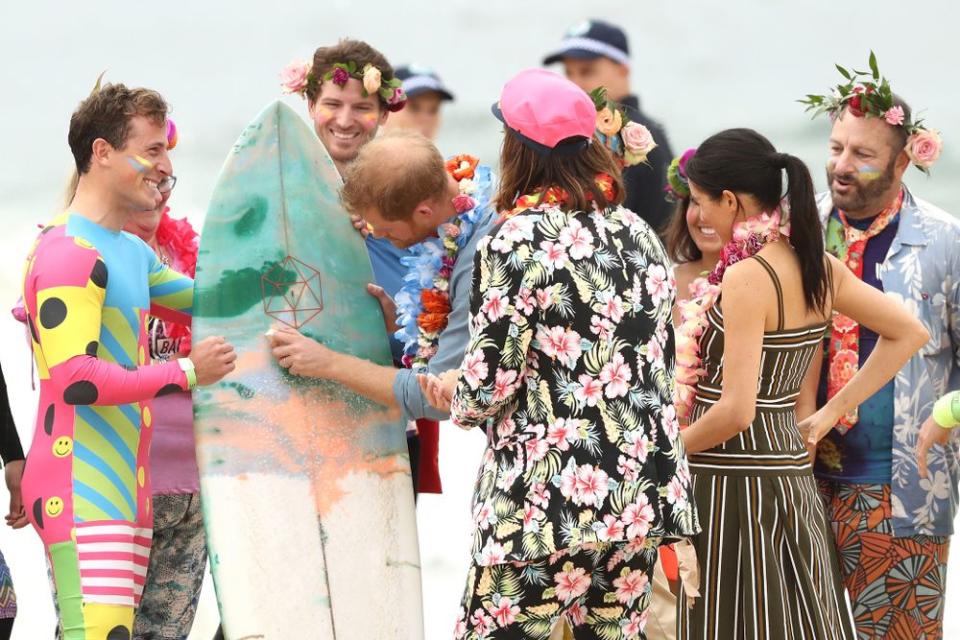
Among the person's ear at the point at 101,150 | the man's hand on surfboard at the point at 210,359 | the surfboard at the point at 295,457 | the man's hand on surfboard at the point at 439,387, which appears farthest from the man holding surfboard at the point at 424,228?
the person's ear at the point at 101,150

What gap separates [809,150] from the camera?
7.59 m

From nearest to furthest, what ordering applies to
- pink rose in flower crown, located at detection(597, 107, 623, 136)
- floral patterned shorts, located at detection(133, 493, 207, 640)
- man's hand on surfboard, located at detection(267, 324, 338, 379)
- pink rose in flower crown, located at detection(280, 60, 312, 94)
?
man's hand on surfboard, located at detection(267, 324, 338, 379)
floral patterned shorts, located at detection(133, 493, 207, 640)
pink rose in flower crown, located at detection(597, 107, 623, 136)
pink rose in flower crown, located at detection(280, 60, 312, 94)

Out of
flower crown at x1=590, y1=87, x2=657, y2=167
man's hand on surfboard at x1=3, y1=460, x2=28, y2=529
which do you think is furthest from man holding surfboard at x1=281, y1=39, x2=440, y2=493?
man's hand on surfboard at x1=3, y1=460, x2=28, y2=529

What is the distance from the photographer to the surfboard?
3252 millimetres

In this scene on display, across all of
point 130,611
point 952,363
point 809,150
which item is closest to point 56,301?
point 130,611

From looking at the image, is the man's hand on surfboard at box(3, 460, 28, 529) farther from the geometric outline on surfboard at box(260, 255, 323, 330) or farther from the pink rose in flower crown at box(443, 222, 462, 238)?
the pink rose in flower crown at box(443, 222, 462, 238)

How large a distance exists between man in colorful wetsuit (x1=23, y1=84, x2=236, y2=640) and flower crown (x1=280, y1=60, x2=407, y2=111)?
3.09 feet

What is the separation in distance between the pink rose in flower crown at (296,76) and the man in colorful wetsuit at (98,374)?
3.27 feet

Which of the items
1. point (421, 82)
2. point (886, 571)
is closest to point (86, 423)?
point (886, 571)

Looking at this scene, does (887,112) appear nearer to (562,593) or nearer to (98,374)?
(562,593)

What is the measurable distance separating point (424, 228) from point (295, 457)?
743 mm

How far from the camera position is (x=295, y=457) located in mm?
3318

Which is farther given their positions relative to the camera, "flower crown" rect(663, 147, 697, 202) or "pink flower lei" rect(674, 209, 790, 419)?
"flower crown" rect(663, 147, 697, 202)

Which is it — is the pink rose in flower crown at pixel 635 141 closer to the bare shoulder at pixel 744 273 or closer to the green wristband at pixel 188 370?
the bare shoulder at pixel 744 273
